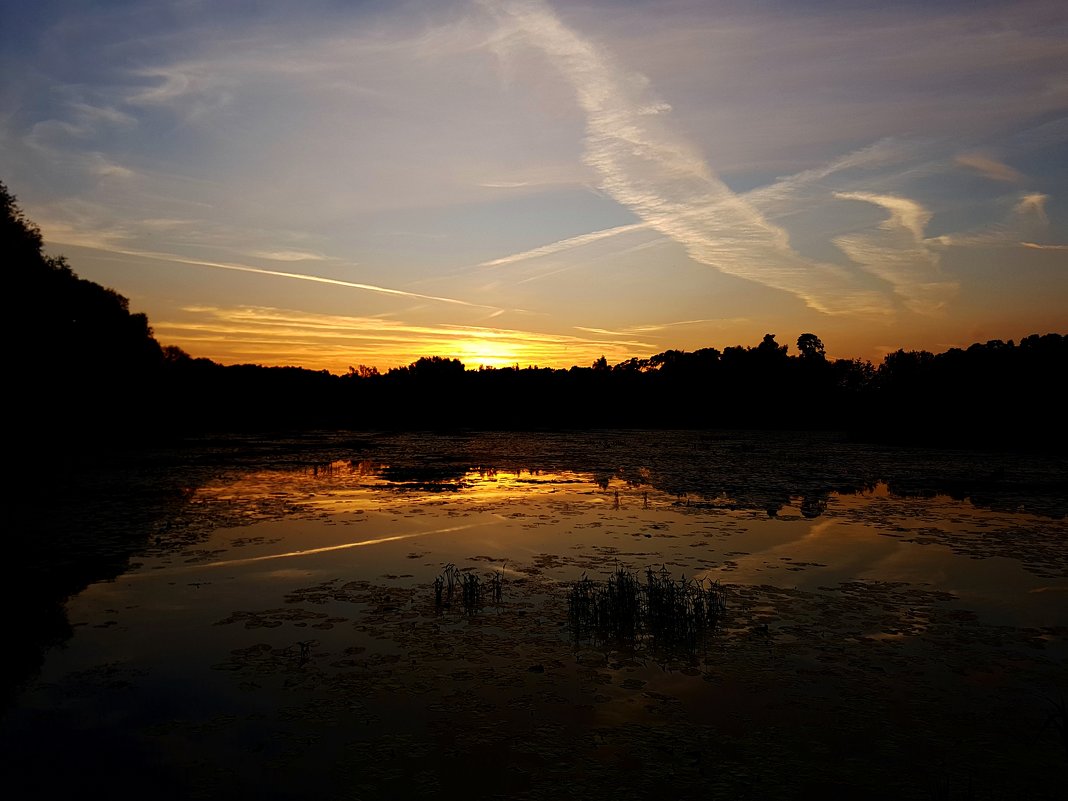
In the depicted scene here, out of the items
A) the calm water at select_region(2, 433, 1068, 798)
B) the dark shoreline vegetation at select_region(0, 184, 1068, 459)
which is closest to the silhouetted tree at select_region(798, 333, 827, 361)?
the dark shoreline vegetation at select_region(0, 184, 1068, 459)

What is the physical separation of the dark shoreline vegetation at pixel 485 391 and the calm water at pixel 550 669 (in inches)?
1447

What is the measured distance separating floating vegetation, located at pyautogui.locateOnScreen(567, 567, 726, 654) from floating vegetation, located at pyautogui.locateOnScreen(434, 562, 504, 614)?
141 cm

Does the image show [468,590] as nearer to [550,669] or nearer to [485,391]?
[550,669]

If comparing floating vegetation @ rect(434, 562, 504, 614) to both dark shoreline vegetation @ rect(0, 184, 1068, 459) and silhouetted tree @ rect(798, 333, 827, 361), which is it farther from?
silhouetted tree @ rect(798, 333, 827, 361)

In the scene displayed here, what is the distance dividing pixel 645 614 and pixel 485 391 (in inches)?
4508

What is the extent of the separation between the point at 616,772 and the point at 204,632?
6.75 metres

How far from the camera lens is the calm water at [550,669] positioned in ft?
19.9

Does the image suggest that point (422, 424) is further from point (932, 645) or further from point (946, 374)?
point (932, 645)

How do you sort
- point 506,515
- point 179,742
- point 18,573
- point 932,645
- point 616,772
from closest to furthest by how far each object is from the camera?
point 616,772, point 179,742, point 932,645, point 18,573, point 506,515

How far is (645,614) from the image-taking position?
10211 millimetres

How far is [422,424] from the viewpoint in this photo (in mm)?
94125

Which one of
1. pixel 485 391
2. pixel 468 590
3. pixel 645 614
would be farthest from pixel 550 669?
pixel 485 391

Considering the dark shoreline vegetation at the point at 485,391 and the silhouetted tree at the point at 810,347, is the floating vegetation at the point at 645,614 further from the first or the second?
the silhouetted tree at the point at 810,347

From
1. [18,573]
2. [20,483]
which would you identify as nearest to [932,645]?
[18,573]
